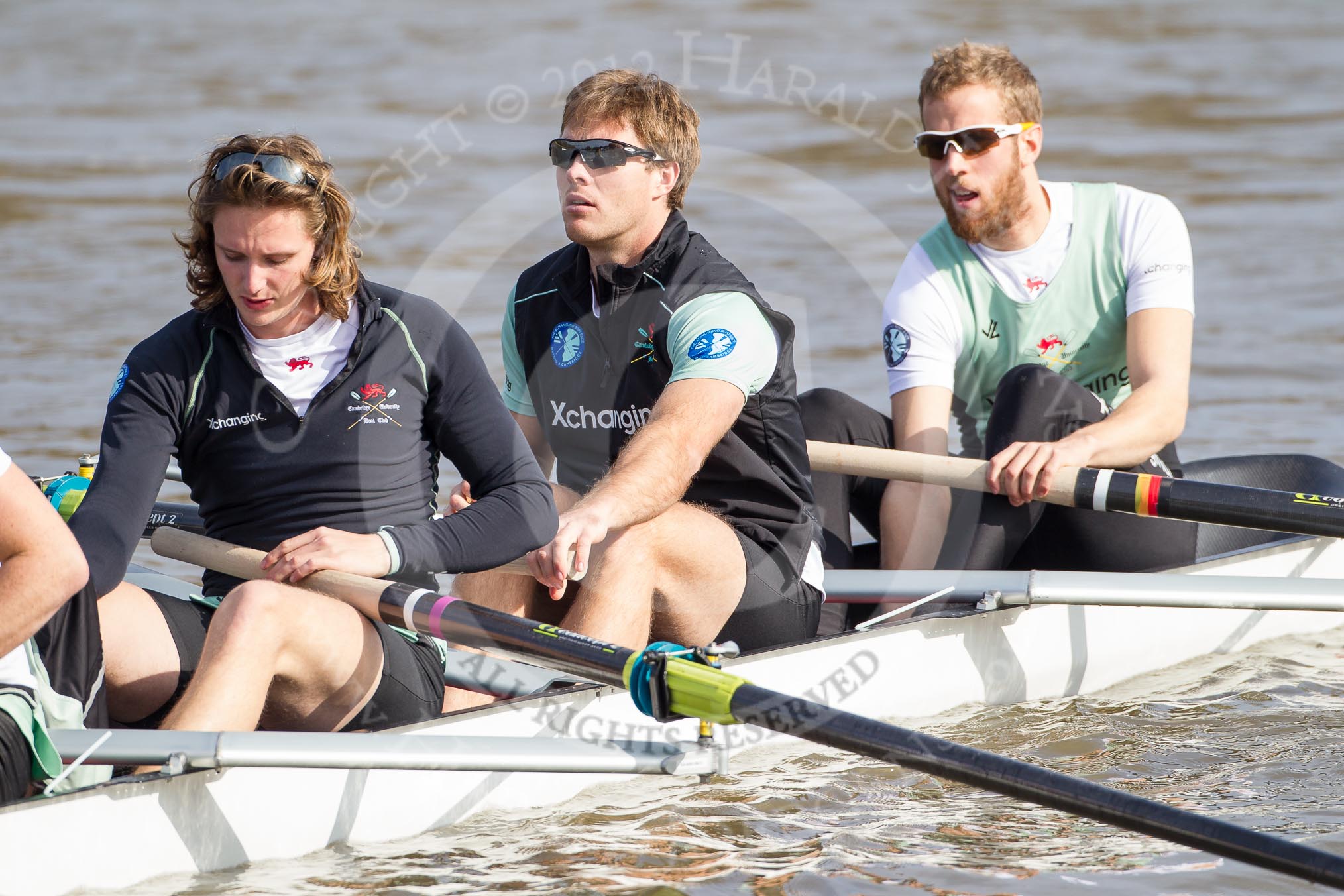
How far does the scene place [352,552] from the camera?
313 cm

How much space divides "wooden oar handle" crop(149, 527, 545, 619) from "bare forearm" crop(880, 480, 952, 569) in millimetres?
1371

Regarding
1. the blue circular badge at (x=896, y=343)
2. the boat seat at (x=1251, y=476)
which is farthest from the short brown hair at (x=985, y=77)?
the boat seat at (x=1251, y=476)

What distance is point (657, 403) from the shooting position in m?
3.62

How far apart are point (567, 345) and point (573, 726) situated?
1.02 m

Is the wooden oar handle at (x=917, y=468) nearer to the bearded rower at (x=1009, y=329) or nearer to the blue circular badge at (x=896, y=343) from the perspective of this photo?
the bearded rower at (x=1009, y=329)

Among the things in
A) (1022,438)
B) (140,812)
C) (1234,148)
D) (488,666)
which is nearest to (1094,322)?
(1022,438)

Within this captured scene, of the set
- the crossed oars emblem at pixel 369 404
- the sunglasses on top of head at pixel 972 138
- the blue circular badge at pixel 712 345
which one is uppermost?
the sunglasses on top of head at pixel 972 138

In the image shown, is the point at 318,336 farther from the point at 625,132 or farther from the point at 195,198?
the point at 625,132

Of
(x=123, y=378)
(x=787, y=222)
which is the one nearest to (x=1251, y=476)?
(x=123, y=378)

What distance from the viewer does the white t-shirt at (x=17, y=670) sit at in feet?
8.61

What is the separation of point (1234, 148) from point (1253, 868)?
465 inches

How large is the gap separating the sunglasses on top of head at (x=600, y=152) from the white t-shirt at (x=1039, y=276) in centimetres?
109

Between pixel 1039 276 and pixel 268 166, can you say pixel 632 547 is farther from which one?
pixel 1039 276

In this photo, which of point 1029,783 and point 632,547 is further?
point 632,547
